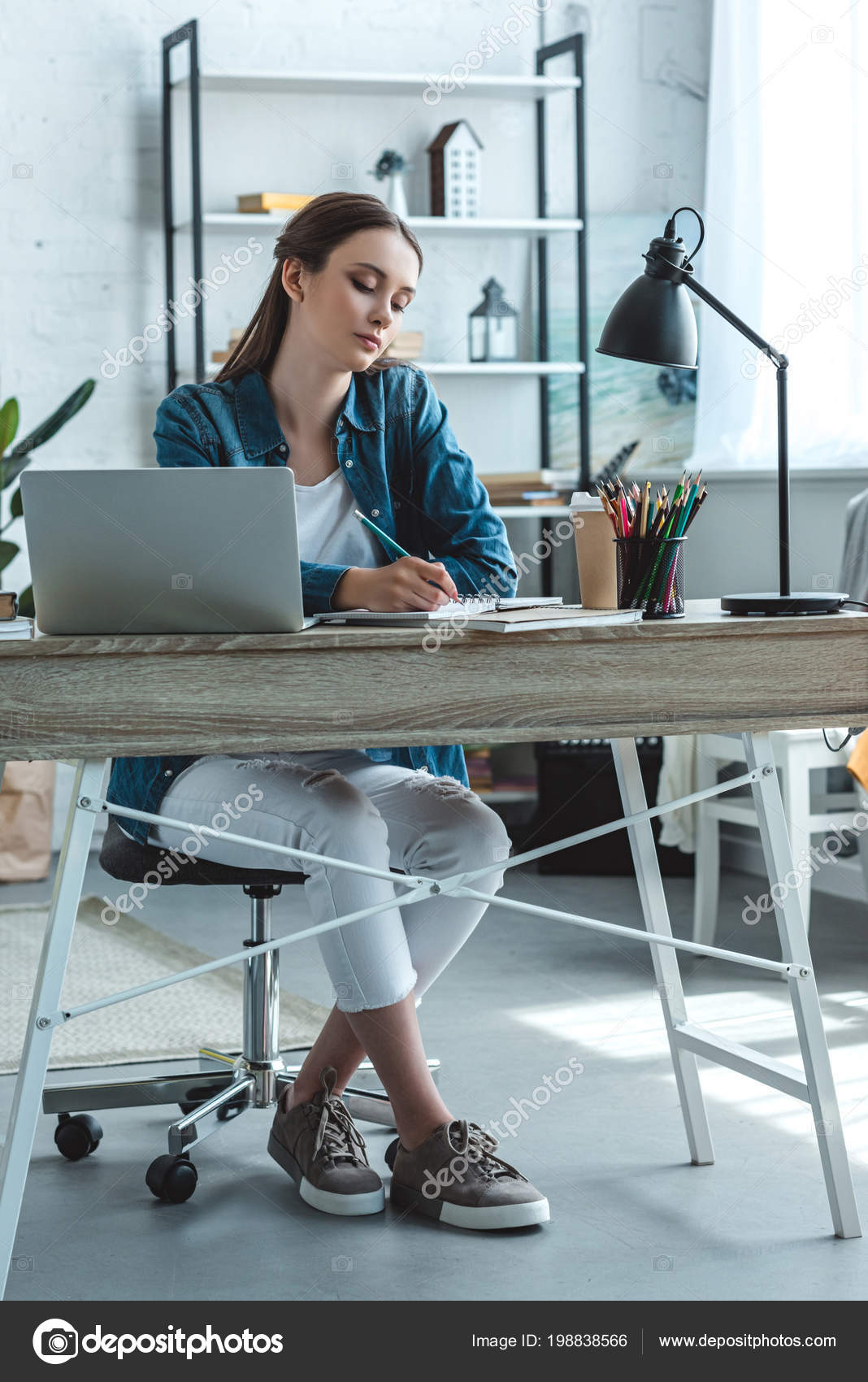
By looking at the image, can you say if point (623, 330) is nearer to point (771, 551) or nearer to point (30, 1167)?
point (30, 1167)

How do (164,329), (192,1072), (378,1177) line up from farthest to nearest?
(164,329), (192,1072), (378,1177)

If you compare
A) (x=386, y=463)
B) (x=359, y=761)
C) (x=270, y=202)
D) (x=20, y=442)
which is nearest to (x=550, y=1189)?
(x=359, y=761)

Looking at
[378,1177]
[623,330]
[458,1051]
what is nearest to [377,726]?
[623,330]

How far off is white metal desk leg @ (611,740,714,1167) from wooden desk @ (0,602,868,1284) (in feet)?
1.41

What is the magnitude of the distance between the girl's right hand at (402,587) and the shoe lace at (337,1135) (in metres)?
0.62

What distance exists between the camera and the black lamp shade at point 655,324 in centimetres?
159

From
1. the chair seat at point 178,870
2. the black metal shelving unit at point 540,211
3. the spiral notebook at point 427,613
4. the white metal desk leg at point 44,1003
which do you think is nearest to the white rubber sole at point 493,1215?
the chair seat at point 178,870

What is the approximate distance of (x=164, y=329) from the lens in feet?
13.5

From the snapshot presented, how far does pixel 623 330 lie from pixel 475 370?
2.51 metres

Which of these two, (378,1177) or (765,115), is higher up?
(765,115)

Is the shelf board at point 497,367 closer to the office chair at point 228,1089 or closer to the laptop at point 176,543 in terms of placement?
the office chair at point 228,1089

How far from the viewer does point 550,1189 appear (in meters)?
1.84

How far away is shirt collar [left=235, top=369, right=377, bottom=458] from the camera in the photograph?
1.92 meters

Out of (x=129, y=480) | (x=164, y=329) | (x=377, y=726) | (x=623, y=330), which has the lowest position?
(x=377, y=726)
